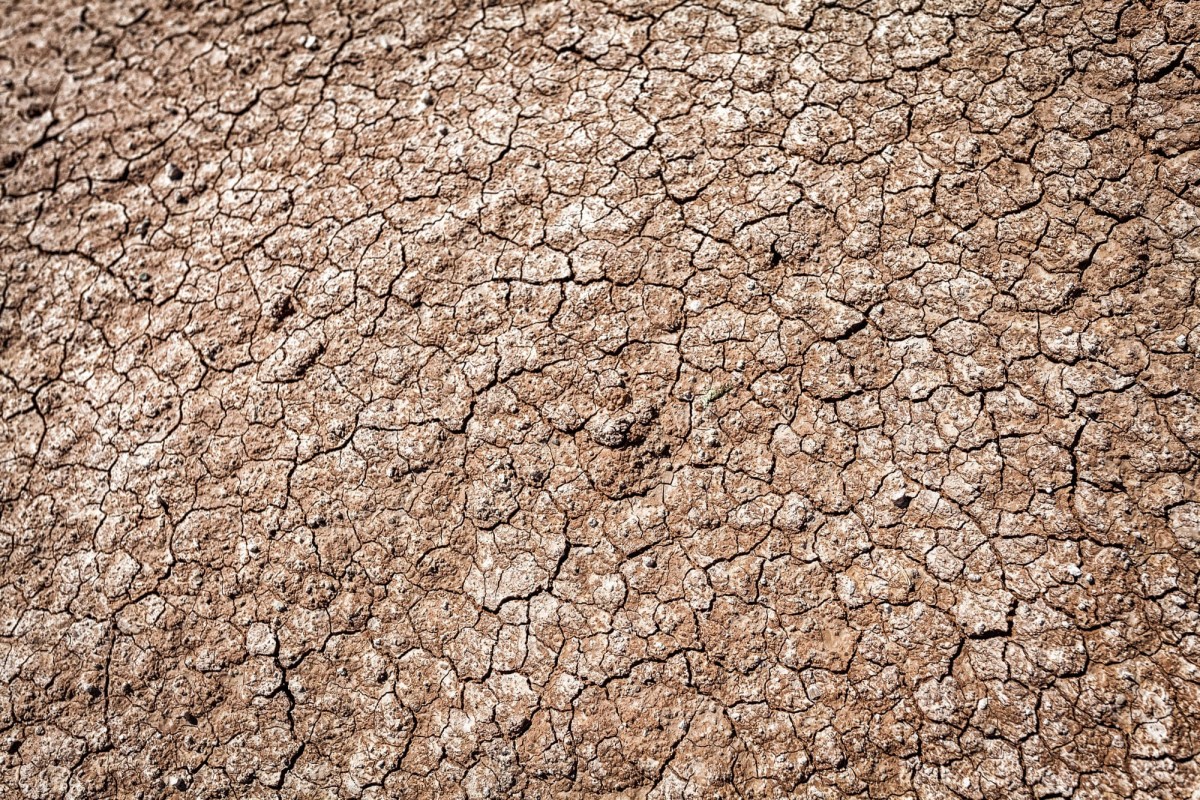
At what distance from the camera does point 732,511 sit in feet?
7.11

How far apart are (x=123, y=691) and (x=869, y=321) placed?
2284mm

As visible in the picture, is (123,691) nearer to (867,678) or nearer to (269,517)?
(269,517)

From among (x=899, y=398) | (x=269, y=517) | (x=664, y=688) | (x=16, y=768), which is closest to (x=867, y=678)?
(x=664, y=688)

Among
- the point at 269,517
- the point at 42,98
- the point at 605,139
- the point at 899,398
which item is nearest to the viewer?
the point at 899,398

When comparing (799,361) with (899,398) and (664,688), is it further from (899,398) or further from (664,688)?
(664,688)

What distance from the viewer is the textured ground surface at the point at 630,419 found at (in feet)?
6.53

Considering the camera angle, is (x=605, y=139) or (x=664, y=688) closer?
(x=664, y=688)

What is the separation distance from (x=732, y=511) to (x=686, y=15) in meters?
1.63

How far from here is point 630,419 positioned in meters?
2.27

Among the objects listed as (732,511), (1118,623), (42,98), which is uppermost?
(42,98)

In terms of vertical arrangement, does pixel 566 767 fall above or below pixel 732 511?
below

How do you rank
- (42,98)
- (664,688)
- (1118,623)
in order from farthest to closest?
(42,98)
(664,688)
(1118,623)

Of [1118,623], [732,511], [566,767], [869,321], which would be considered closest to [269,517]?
[566,767]

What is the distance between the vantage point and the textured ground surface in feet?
6.53
